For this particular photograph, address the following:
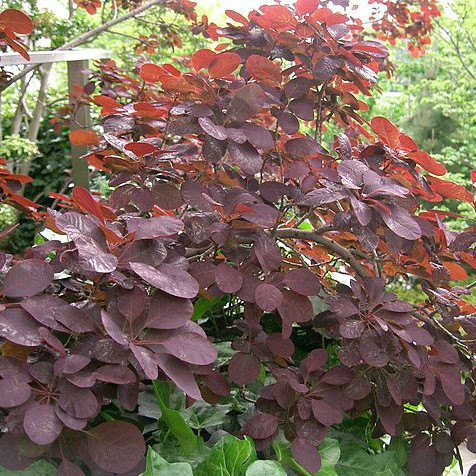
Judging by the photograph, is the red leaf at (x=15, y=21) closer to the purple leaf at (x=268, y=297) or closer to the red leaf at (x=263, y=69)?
the red leaf at (x=263, y=69)

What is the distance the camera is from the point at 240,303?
1.59 m

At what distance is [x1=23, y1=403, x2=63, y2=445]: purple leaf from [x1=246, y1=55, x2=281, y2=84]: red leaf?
76cm

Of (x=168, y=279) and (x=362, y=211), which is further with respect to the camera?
(x=362, y=211)

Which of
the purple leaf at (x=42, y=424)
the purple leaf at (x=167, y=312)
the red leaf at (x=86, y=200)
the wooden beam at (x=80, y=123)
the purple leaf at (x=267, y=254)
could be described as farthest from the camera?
the wooden beam at (x=80, y=123)

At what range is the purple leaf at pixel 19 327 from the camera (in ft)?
2.90

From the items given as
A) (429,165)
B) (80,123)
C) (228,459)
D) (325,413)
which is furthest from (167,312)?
(80,123)

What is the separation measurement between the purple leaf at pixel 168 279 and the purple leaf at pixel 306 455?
33cm

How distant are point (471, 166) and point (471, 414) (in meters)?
7.26

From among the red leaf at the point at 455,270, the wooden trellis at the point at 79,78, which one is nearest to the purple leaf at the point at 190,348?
the red leaf at the point at 455,270

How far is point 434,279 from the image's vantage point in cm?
130

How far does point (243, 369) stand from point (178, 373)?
269mm

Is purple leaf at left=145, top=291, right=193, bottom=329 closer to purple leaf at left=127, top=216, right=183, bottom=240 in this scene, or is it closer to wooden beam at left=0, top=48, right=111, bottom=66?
purple leaf at left=127, top=216, right=183, bottom=240

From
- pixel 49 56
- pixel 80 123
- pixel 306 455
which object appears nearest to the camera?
pixel 306 455

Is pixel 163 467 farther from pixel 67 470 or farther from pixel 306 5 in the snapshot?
pixel 306 5
